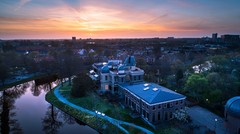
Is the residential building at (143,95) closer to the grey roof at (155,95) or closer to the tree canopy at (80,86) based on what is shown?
the grey roof at (155,95)

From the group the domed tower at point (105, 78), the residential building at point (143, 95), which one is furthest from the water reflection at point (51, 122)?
the residential building at point (143, 95)

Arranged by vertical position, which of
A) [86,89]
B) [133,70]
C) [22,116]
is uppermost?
[133,70]

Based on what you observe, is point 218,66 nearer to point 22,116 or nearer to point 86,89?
point 86,89

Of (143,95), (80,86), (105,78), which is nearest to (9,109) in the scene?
(80,86)

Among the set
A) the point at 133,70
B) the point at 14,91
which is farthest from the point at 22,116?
the point at 133,70

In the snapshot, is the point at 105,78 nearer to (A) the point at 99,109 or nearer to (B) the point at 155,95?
(A) the point at 99,109
